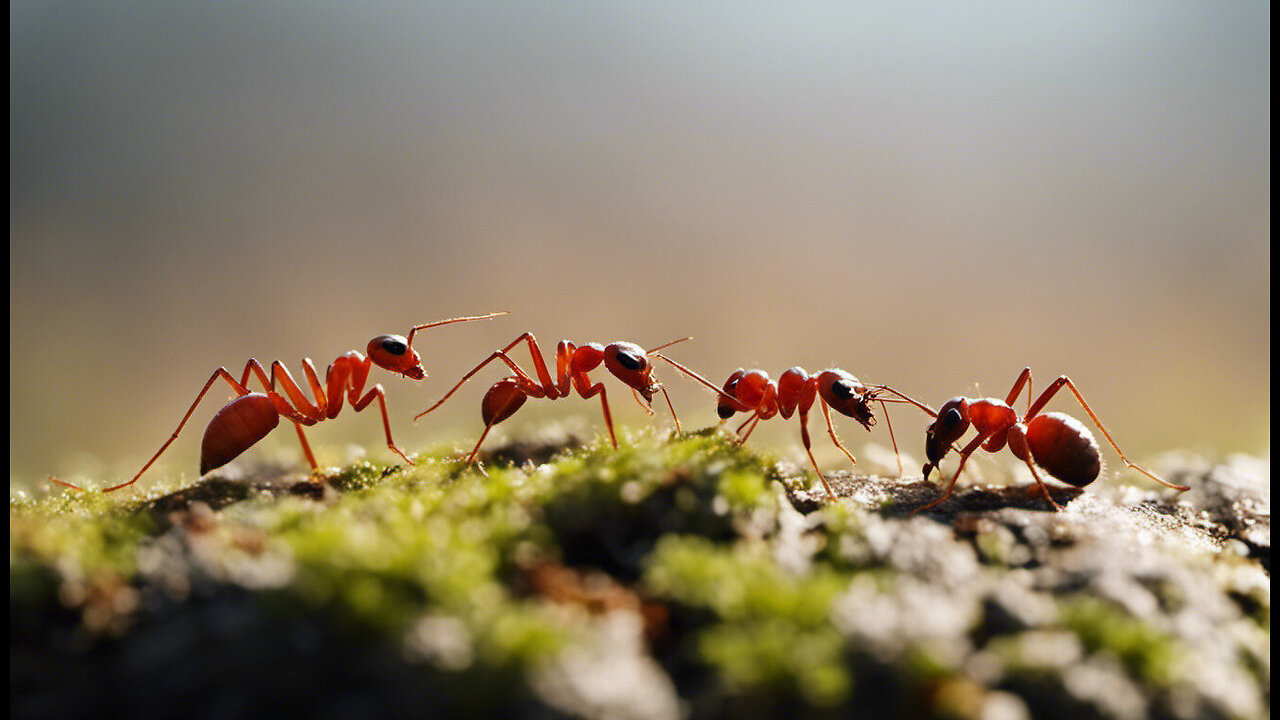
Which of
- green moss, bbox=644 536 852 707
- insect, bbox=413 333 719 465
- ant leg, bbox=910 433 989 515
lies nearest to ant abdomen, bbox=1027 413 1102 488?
ant leg, bbox=910 433 989 515

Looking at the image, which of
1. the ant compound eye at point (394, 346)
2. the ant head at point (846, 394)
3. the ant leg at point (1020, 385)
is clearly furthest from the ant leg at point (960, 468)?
the ant compound eye at point (394, 346)

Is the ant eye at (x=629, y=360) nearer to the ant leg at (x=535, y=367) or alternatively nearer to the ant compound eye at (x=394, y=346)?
the ant leg at (x=535, y=367)

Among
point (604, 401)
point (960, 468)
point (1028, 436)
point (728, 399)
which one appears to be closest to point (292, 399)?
point (604, 401)

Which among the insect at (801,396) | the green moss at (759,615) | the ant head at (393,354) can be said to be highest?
the ant head at (393,354)

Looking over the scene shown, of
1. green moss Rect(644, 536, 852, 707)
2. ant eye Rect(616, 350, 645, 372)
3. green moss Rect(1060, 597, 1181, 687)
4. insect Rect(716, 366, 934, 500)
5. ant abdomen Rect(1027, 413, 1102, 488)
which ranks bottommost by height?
ant abdomen Rect(1027, 413, 1102, 488)

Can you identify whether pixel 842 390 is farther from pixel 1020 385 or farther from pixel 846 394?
pixel 1020 385

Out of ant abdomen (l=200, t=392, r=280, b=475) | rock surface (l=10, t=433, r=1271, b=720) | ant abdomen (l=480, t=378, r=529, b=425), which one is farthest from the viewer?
ant abdomen (l=480, t=378, r=529, b=425)

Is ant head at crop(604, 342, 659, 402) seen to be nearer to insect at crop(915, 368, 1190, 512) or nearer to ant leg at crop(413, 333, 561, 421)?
ant leg at crop(413, 333, 561, 421)
